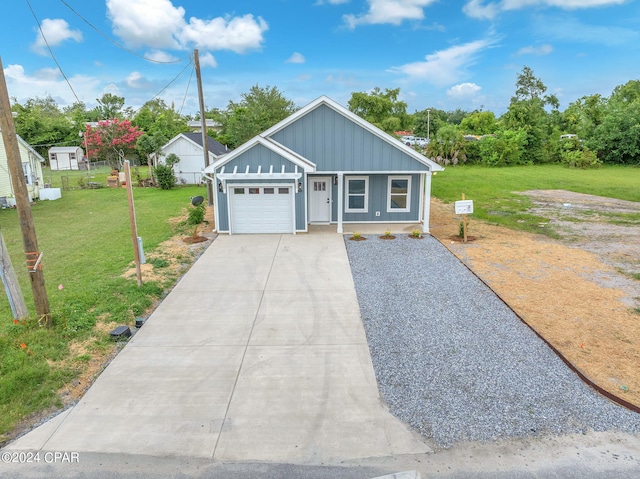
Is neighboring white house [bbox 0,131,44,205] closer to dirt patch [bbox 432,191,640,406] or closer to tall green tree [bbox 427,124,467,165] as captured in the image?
dirt patch [bbox 432,191,640,406]

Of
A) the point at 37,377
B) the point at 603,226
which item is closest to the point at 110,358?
the point at 37,377

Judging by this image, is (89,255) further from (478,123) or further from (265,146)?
(478,123)

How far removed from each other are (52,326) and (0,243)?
1635 mm

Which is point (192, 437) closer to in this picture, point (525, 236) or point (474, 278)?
point (474, 278)

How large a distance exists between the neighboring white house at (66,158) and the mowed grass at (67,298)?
30.5 m

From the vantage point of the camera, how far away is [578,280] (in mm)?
10070

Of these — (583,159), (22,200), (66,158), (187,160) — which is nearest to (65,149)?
(66,158)

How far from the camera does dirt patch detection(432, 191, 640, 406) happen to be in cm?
660

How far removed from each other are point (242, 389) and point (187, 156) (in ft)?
89.7

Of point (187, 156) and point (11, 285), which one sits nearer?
point (11, 285)

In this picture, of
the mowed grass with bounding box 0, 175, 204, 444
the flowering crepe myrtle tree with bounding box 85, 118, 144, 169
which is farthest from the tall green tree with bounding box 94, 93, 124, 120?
the mowed grass with bounding box 0, 175, 204, 444

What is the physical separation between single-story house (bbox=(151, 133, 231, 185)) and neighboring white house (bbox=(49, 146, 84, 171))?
70.3ft

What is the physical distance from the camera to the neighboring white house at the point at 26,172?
68.5 feet

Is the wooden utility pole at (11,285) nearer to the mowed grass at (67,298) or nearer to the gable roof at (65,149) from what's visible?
the mowed grass at (67,298)
